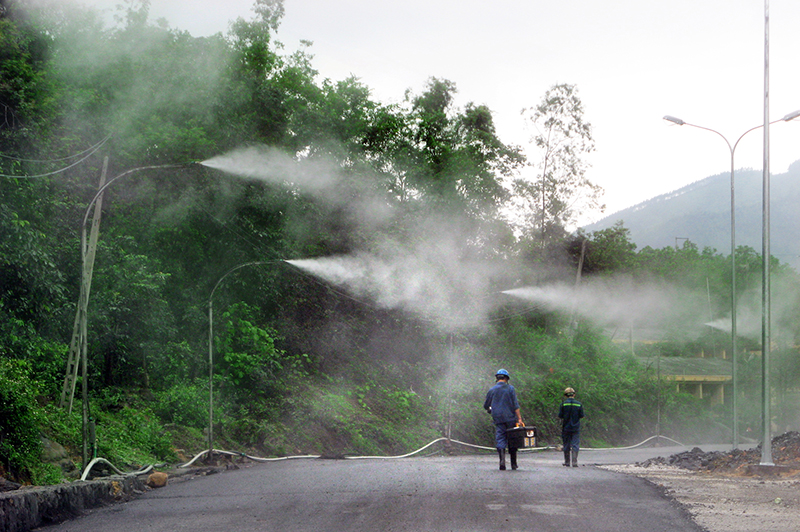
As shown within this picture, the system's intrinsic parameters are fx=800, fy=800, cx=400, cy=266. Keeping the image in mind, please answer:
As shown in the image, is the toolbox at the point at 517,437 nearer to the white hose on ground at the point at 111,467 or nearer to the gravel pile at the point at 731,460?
the gravel pile at the point at 731,460

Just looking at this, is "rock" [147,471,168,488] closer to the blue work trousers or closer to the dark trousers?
the blue work trousers

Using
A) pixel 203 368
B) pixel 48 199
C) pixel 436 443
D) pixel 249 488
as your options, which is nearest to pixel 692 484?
pixel 249 488

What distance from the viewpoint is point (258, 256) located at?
1355 inches

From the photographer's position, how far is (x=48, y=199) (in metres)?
23.2

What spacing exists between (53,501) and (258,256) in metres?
24.3

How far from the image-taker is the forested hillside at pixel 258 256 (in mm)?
23406

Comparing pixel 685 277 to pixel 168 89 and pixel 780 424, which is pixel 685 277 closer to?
pixel 780 424

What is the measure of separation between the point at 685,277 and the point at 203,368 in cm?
5719

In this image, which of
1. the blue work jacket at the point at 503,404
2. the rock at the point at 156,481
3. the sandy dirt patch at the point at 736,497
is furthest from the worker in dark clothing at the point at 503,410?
the rock at the point at 156,481

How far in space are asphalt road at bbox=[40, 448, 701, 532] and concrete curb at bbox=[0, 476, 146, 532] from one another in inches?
10.2

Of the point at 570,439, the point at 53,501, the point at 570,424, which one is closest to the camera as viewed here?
the point at 53,501

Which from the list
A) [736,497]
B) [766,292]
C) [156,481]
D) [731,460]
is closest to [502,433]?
[736,497]

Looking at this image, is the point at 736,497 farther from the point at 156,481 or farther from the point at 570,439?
the point at 156,481

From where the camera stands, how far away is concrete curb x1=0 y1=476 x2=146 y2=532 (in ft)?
30.1
